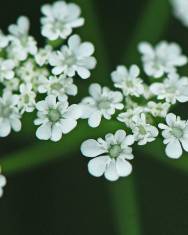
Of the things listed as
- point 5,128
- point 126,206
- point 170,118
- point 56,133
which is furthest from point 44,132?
point 126,206

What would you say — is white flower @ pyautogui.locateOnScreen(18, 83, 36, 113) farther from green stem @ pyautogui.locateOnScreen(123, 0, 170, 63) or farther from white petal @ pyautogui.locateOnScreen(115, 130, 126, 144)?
green stem @ pyautogui.locateOnScreen(123, 0, 170, 63)

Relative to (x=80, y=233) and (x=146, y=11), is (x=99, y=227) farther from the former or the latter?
(x=146, y=11)

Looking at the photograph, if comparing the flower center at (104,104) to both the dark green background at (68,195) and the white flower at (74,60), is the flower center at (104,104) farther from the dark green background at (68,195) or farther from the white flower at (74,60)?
the dark green background at (68,195)

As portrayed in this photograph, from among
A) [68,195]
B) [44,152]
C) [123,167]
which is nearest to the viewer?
[123,167]

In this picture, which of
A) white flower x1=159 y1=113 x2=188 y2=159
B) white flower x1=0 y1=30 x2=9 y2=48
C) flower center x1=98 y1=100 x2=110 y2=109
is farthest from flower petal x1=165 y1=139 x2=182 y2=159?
white flower x1=0 y1=30 x2=9 y2=48

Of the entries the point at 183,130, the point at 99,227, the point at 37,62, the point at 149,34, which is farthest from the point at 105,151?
the point at 149,34

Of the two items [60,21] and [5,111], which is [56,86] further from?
[60,21]

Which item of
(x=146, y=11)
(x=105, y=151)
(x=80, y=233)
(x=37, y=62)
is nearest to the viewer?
(x=105, y=151)
